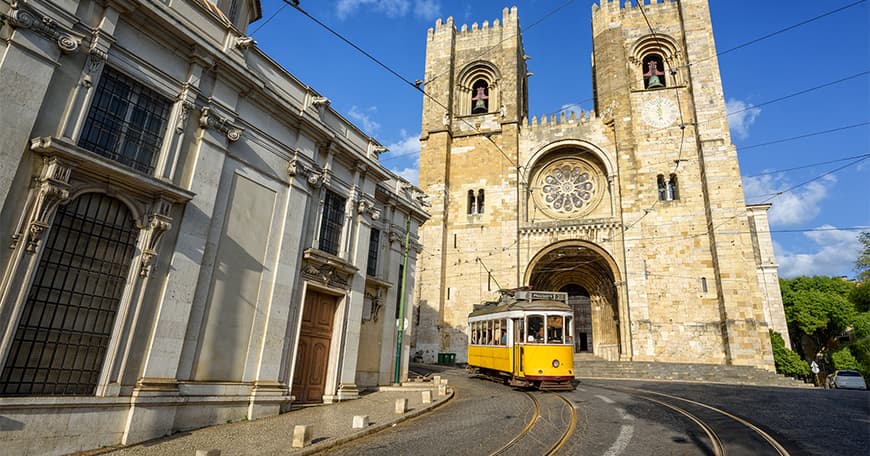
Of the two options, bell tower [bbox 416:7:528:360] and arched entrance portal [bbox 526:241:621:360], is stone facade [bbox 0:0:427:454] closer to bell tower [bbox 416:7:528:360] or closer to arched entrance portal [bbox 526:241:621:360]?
bell tower [bbox 416:7:528:360]

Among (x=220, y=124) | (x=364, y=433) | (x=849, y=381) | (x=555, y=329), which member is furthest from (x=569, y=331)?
(x=849, y=381)

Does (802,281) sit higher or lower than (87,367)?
higher

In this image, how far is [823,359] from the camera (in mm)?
35531

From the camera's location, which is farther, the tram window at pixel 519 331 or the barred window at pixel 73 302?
the tram window at pixel 519 331

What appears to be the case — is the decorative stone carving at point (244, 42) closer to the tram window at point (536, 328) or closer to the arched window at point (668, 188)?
the tram window at point (536, 328)

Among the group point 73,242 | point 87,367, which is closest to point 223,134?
point 73,242

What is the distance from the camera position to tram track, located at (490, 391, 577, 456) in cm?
607

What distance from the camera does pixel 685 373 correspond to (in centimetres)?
1981

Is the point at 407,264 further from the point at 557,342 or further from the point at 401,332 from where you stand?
the point at 557,342

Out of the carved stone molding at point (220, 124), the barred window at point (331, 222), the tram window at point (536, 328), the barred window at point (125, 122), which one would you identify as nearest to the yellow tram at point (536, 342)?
the tram window at point (536, 328)

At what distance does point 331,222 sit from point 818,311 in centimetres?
4268

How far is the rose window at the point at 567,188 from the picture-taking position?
28.5m

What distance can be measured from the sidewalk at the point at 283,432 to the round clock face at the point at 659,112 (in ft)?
79.6

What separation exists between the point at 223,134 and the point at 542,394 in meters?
11.1
